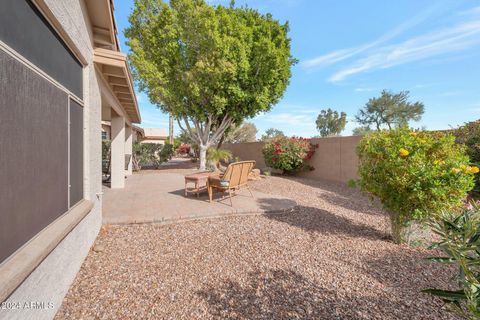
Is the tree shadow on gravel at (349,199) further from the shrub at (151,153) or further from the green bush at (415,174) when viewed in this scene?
the shrub at (151,153)

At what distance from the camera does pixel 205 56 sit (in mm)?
12742

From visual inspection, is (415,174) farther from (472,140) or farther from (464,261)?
(472,140)

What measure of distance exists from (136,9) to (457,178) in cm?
1676

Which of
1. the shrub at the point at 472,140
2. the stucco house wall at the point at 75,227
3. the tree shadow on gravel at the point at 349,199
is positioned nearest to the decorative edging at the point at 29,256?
the stucco house wall at the point at 75,227

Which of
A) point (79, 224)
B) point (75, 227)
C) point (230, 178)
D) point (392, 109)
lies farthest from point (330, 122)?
point (75, 227)

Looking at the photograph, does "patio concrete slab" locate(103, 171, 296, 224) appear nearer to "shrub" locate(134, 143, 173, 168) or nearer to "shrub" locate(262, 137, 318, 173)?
"shrub" locate(262, 137, 318, 173)

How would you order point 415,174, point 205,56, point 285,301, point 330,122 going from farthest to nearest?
1. point 330,122
2. point 205,56
3. point 415,174
4. point 285,301

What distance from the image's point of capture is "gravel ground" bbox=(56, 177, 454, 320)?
2.33 meters

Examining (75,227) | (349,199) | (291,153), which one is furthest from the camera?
(291,153)

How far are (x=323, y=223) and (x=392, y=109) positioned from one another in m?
31.3

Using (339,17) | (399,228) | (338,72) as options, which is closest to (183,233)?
(399,228)

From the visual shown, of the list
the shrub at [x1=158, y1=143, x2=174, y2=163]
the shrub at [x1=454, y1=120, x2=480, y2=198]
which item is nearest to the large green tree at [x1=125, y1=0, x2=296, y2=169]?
the shrub at [x1=158, y1=143, x2=174, y2=163]

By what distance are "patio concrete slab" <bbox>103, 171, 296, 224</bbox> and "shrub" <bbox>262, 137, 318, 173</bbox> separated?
5238mm

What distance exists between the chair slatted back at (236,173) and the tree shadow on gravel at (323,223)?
0.89m
